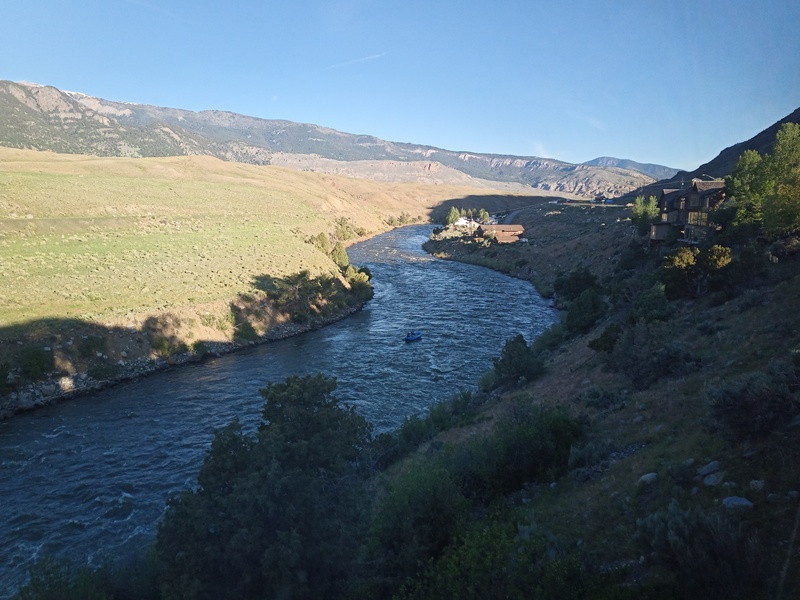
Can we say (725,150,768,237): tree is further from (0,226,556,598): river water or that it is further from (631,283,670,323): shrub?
(0,226,556,598): river water

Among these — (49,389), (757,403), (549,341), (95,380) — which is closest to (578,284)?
(549,341)

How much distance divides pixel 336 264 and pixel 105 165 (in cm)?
7653

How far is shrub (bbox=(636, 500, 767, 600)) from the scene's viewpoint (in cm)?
620

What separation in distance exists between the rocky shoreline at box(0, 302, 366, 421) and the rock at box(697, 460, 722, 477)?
33.2 meters

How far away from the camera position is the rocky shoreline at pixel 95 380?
2731cm

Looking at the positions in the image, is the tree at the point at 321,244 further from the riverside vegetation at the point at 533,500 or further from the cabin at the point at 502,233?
the riverside vegetation at the point at 533,500

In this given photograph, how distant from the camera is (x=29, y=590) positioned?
990 cm

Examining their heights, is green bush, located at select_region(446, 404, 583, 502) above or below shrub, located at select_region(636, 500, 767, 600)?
below

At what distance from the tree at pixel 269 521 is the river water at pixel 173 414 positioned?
24.9ft

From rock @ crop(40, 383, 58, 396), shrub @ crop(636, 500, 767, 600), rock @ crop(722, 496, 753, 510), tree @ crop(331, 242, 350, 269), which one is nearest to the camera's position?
shrub @ crop(636, 500, 767, 600)

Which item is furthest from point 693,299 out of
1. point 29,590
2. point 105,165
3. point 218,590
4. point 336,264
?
point 105,165

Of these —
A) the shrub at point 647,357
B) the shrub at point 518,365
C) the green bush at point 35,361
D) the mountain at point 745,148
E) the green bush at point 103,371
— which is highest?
the mountain at point 745,148

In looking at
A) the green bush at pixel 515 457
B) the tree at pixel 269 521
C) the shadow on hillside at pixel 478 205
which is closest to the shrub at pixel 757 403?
the green bush at pixel 515 457

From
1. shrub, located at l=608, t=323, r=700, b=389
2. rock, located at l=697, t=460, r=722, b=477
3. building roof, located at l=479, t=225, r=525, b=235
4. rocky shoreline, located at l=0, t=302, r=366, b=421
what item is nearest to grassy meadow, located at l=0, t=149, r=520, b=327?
rocky shoreline, located at l=0, t=302, r=366, b=421
